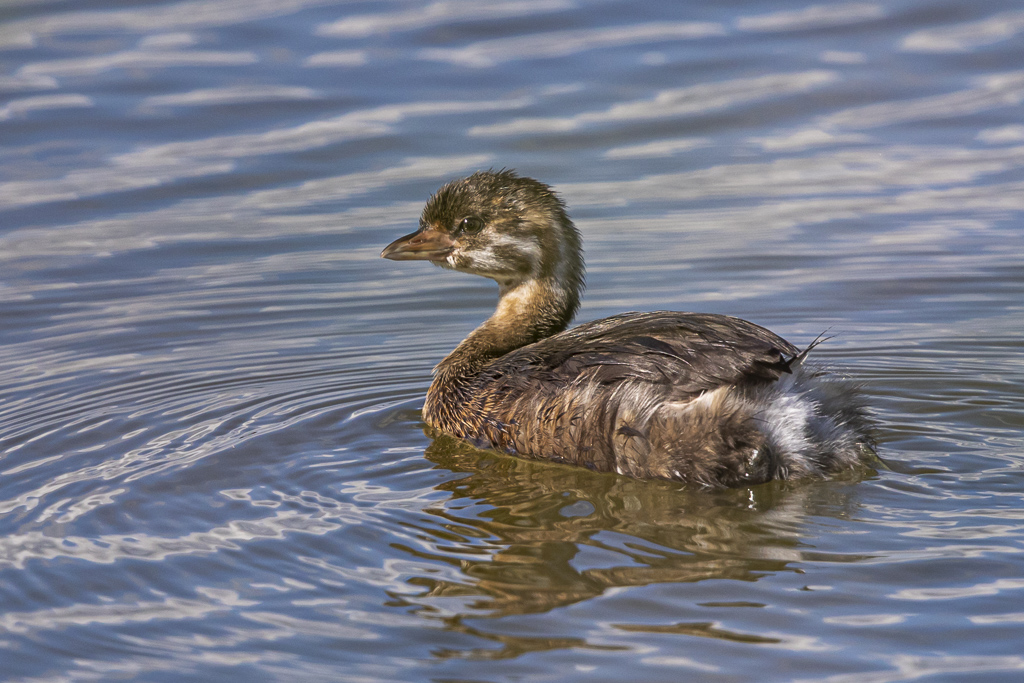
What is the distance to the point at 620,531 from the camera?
4902mm

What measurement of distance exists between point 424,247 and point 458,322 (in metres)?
1.33

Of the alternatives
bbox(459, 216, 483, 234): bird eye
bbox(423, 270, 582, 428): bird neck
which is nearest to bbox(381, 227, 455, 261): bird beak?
bbox(459, 216, 483, 234): bird eye

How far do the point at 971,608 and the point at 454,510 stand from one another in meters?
1.96

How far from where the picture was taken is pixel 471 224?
6.60m

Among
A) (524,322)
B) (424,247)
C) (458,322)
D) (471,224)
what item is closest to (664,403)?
(524,322)

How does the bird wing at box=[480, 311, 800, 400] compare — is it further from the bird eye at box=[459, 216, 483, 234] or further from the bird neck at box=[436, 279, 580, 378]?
the bird eye at box=[459, 216, 483, 234]

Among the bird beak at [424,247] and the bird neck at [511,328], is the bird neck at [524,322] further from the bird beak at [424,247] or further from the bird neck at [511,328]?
the bird beak at [424,247]

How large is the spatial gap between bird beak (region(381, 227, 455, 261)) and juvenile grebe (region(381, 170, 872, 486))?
0.63 m

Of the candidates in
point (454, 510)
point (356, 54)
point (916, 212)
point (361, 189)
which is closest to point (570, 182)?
point (361, 189)

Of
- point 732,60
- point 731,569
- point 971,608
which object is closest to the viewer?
point 971,608

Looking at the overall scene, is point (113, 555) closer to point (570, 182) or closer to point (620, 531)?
point (620, 531)

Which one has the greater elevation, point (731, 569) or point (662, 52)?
point (662, 52)

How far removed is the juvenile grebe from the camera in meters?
5.12

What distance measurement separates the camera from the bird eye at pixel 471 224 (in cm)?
658
